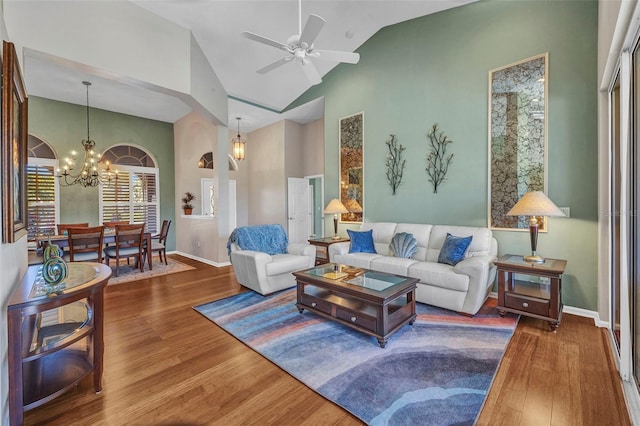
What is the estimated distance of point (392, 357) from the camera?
2291mm

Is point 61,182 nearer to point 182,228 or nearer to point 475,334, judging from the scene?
point 182,228

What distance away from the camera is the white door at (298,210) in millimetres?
7270

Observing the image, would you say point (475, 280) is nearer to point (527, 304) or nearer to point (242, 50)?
point (527, 304)

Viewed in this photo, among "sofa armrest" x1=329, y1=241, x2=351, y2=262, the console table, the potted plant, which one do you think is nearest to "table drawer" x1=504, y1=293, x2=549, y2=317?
"sofa armrest" x1=329, y1=241, x2=351, y2=262

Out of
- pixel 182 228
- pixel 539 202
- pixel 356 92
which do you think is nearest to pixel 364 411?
pixel 539 202

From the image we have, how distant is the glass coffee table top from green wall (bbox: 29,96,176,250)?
5632 millimetres

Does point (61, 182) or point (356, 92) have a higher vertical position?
point (356, 92)

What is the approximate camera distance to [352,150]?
5.33m

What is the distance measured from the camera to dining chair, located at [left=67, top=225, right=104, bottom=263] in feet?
14.1

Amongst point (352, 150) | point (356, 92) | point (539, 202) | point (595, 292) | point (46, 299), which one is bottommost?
point (595, 292)

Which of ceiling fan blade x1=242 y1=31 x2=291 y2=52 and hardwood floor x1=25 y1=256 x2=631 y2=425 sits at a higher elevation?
ceiling fan blade x1=242 y1=31 x2=291 y2=52

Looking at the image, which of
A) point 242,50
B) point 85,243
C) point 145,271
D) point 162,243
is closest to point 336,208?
point 242,50

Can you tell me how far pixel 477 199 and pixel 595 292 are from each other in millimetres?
1559

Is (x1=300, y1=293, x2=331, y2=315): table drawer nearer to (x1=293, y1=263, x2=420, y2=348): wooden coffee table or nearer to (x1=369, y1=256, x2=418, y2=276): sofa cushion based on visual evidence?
(x1=293, y1=263, x2=420, y2=348): wooden coffee table
